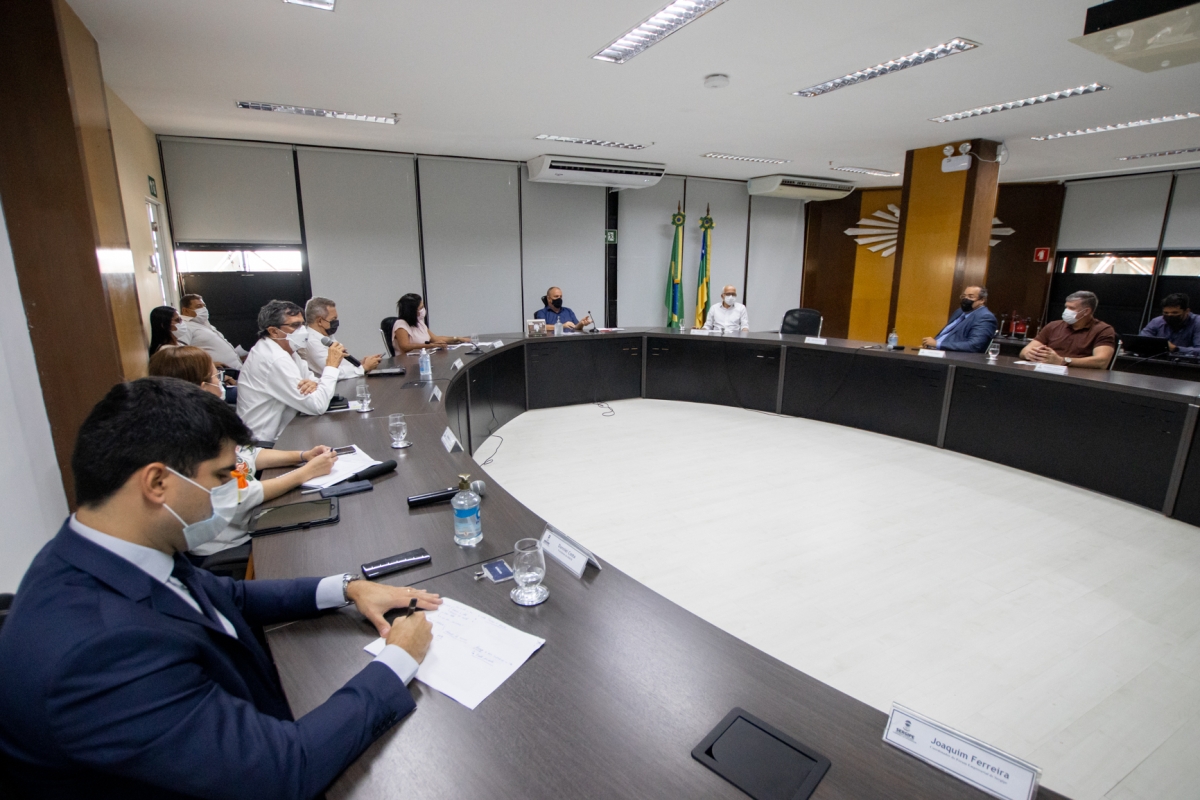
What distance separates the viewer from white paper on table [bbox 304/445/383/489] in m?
2.04

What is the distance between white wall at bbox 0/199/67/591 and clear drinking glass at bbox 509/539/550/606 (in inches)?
87.0

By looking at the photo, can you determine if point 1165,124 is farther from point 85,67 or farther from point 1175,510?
point 85,67

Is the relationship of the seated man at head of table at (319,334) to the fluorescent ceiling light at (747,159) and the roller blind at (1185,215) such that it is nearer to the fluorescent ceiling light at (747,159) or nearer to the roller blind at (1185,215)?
the fluorescent ceiling light at (747,159)

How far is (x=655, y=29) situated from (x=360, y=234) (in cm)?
498

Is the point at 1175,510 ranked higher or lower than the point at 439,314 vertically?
lower

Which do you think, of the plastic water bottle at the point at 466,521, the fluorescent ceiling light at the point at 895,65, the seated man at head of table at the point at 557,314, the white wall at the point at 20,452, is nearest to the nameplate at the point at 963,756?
the plastic water bottle at the point at 466,521

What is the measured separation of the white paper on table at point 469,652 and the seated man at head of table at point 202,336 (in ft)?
14.5

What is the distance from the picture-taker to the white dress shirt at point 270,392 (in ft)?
9.34

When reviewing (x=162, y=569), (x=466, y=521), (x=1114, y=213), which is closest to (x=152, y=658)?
(x=162, y=569)

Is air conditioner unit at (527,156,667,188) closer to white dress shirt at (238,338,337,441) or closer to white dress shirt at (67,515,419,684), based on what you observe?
white dress shirt at (238,338,337,441)

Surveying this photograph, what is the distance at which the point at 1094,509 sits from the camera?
3.66 metres

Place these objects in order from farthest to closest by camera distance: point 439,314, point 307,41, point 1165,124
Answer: point 439,314 < point 1165,124 < point 307,41

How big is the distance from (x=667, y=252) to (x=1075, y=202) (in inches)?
241

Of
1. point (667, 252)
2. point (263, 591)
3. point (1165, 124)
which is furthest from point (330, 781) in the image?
point (667, 252)
